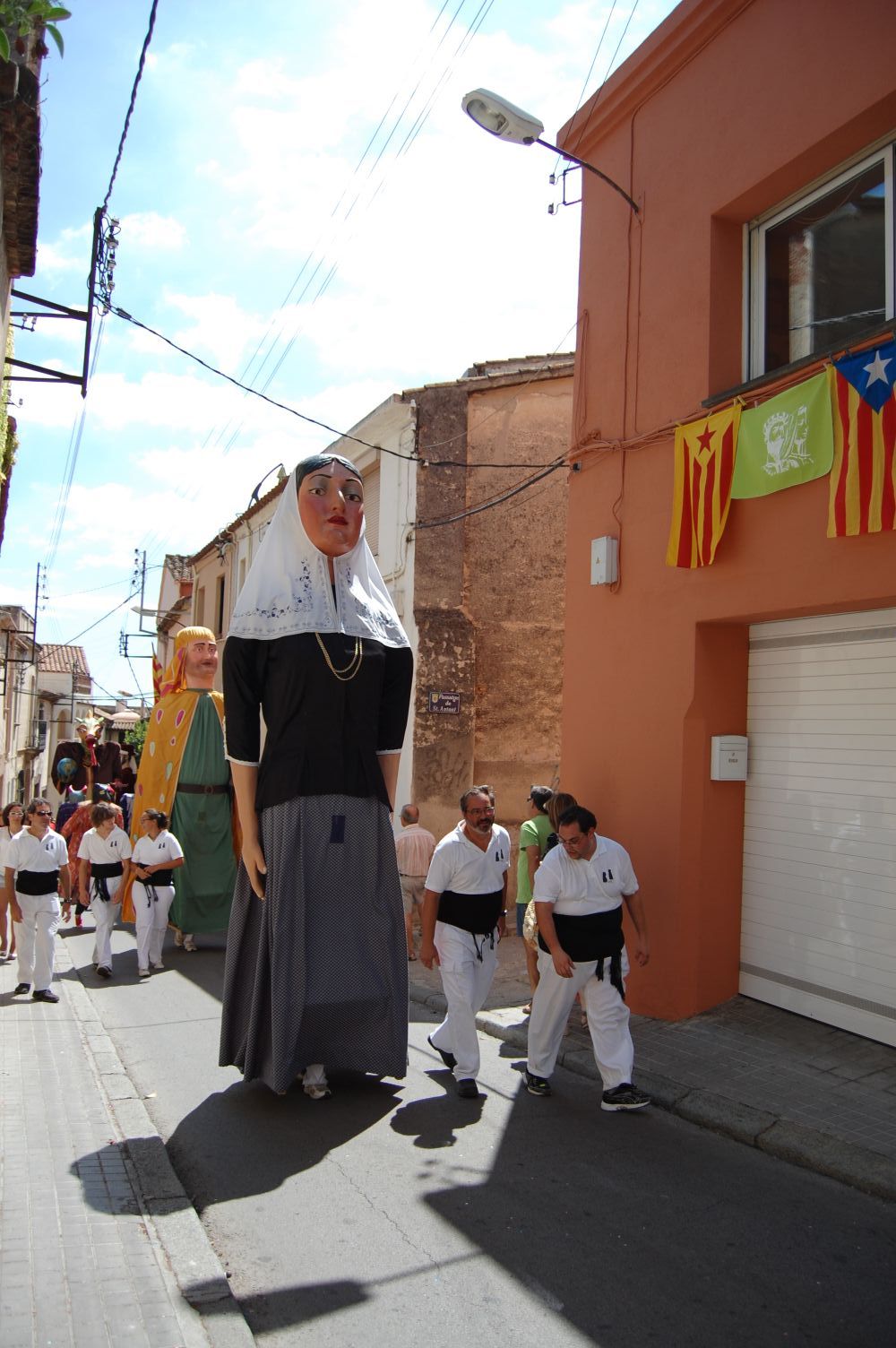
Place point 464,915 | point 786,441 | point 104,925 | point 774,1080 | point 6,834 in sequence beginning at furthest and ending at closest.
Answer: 1. point 104,925
2. point 6,834
3. point 786,441
4. point 464,915
5. point 774,1080

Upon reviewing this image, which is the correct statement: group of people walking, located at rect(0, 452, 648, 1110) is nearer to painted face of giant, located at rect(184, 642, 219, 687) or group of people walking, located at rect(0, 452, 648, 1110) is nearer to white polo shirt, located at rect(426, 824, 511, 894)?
white polo shirt, located at rect(426, 824, 511, 894)

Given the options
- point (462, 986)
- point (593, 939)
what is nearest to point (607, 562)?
point (593, 939)

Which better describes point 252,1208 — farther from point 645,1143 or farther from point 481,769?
point 481,769

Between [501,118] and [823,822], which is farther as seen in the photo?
[501,118]

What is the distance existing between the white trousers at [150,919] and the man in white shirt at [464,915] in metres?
3.80

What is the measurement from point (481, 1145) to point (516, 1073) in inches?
51.1

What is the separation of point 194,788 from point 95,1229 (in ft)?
21.7

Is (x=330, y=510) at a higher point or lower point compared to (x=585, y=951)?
higher

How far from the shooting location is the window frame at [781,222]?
588cm

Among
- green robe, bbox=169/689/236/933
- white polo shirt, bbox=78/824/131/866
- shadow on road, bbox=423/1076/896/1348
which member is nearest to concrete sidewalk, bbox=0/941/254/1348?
shadow on road, bbox=423/1076/896/1348

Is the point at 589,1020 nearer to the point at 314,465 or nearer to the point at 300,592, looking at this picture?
the point at 300,592

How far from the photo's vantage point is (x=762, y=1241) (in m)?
3.86

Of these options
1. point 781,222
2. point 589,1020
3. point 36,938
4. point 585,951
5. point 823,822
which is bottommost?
point 36,938

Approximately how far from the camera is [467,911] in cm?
584
